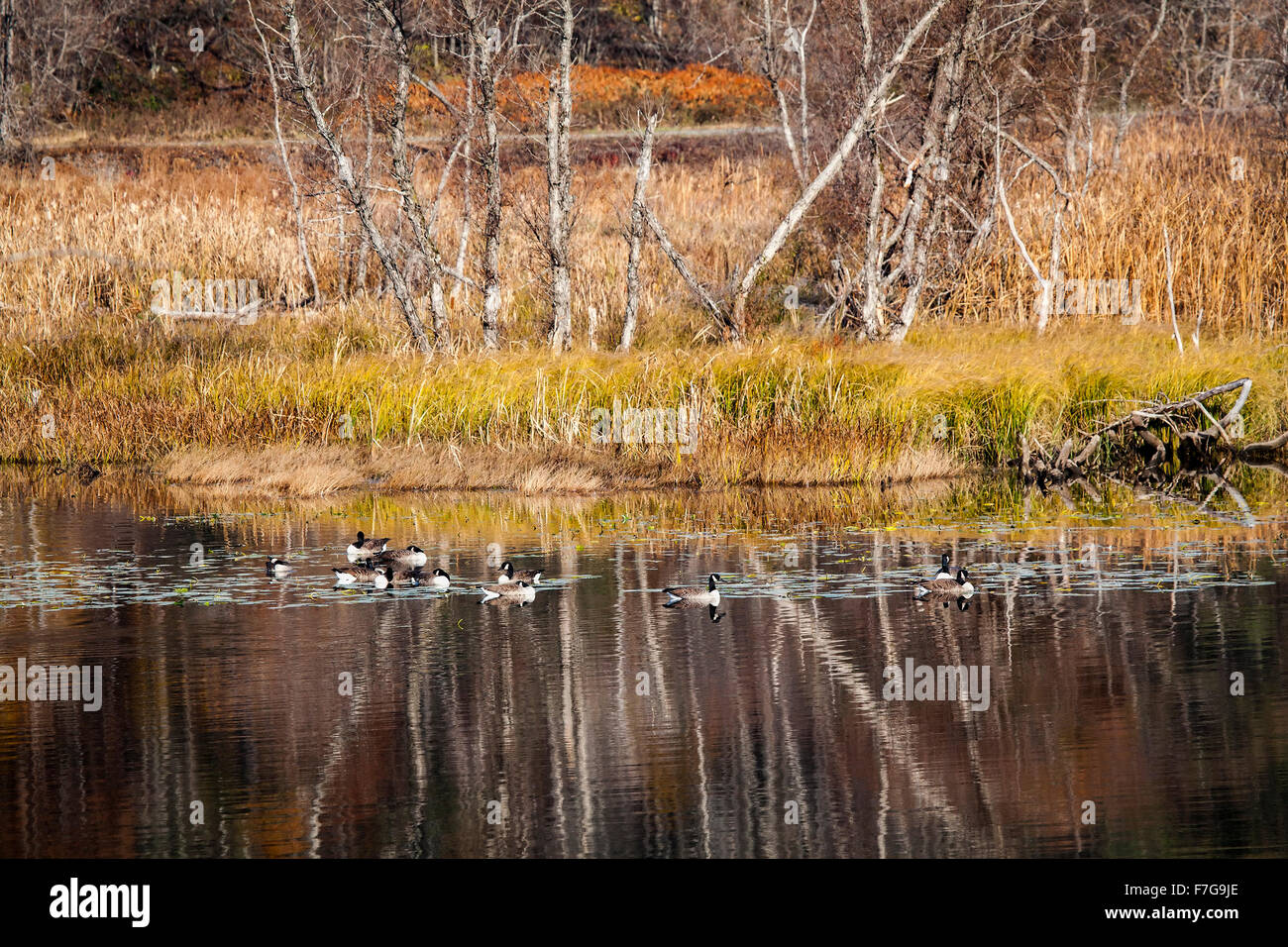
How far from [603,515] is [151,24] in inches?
1844

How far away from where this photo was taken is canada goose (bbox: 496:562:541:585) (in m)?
12.4

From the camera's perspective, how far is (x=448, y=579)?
12.9 m

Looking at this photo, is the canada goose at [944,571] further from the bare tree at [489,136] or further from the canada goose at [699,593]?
the bare tree at [489,136]

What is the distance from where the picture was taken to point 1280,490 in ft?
55.8

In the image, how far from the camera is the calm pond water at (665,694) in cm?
769

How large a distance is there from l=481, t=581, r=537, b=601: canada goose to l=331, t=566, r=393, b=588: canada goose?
3.17 ft

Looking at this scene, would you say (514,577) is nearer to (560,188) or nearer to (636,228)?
(636,228)

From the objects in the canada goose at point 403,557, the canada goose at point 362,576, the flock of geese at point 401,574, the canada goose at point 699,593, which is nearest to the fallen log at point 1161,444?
the canada goose at point 699,593

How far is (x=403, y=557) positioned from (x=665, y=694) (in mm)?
3989

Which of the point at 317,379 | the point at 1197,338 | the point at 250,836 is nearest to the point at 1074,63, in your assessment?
the point at 1197,338

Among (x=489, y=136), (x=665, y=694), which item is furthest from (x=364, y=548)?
(x=489, y=136)

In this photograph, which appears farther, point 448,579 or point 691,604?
point 448,579
